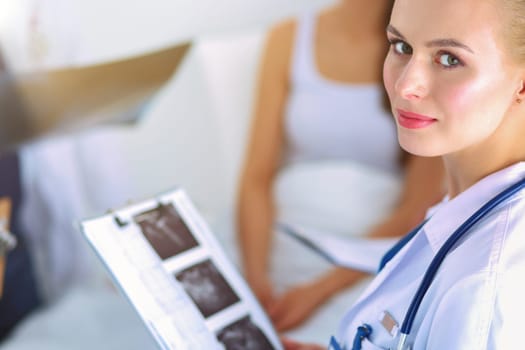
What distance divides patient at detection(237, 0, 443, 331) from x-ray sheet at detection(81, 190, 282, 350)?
1.65 feet

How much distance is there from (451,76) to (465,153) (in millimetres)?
Result: 94

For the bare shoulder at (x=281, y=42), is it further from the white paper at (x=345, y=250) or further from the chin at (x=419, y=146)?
the chin at (x=419, y=146)

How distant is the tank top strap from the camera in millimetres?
1639

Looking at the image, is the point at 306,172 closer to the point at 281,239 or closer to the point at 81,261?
the point at 281,239

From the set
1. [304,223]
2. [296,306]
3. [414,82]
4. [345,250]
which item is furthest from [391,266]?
[304,223]

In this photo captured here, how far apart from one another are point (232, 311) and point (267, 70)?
2.50 ft

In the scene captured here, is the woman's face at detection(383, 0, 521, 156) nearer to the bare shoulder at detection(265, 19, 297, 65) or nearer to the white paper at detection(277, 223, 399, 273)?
the white paper at detection(277, 223, 399, 273)

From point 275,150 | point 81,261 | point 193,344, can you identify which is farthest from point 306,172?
point 193,344

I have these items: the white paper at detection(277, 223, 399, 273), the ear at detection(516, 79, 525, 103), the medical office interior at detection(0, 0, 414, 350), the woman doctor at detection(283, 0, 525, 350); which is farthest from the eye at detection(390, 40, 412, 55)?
the medical office interior at detection(0, 0, 414, 350)

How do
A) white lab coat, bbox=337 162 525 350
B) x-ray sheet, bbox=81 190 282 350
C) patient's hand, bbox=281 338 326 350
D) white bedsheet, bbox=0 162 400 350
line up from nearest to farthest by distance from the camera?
white lab coat, bbox=337 162 525 350 < x-ray sheet, bbox=81 190 282 350 < patient's hand, bbox=281 338 326 350 < white bedsheet, bbox=0 162 400 350

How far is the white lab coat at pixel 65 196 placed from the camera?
1515mm

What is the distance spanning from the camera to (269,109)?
5.34 ft

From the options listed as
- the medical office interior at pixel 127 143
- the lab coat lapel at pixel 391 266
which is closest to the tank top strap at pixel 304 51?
the medical office interior at pixel 127 143

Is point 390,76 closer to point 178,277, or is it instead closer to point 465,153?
point 465,153
